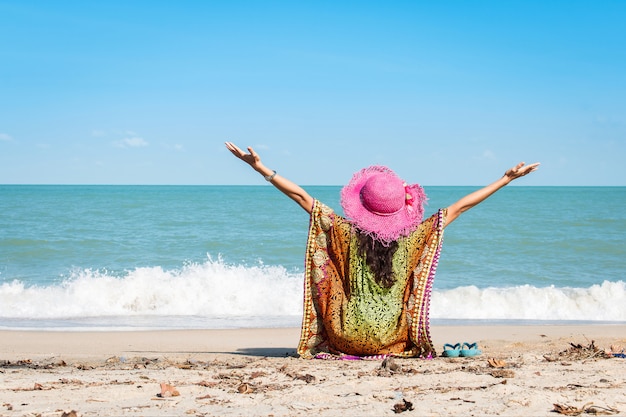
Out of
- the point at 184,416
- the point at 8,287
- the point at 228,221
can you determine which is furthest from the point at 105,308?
the point at 228,221

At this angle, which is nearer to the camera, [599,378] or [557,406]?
[557,406]

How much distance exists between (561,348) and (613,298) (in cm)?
534

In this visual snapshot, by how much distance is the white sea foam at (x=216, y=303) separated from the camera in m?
9.93

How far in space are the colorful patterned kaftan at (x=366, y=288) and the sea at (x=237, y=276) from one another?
368 cm

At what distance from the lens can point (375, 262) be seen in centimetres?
544

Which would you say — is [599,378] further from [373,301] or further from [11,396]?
[11,396]

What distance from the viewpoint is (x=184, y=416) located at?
12.0 feet

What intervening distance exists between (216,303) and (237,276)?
1.50 metres

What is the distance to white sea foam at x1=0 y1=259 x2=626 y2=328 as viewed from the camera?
993 cm

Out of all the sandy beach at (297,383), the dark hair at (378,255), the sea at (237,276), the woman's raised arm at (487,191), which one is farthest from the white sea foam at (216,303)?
the woman's raised arm at (487,191)

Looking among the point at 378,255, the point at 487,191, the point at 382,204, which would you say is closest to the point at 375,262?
the point at 378,255

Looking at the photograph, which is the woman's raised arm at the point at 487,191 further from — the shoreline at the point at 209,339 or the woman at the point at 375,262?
the shoreline at the point at 209,339

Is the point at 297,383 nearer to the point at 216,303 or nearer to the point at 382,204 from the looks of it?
the point at 382,204

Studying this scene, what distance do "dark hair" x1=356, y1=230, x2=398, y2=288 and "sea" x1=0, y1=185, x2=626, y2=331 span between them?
389 centimetres
